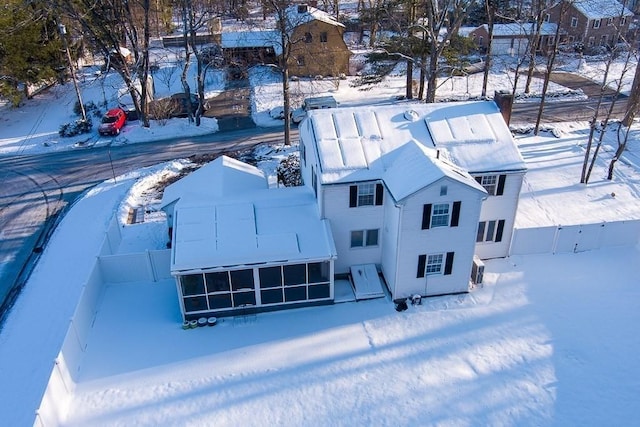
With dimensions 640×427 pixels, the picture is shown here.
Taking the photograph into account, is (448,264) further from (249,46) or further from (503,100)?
(249,46)

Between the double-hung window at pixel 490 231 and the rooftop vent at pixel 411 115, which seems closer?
the double-hung window at pixel 490 231

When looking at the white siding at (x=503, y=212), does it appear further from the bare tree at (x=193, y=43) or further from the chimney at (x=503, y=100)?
the bare tree at (x=193, y=43)

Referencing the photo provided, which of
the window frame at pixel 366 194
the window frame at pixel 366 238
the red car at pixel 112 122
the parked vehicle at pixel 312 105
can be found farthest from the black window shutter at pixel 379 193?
the red car at pixel 112 122

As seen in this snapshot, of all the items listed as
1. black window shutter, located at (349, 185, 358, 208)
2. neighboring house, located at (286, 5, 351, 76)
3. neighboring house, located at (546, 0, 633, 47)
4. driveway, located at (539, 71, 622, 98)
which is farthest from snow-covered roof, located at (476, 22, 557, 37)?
black window shutter, located at (349, 185, 358, 208)

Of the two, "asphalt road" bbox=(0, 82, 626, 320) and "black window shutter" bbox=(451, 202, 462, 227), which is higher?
"black window shutter" bbox=(451, 202, 462, 227)

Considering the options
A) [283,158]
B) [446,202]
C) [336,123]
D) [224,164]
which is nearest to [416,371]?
[446,202]

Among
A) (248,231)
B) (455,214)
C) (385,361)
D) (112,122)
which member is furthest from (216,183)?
(112,122)

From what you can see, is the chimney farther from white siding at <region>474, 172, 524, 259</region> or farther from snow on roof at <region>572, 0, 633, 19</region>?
snow on roof at <region>572, 0, 633, 19</region>
